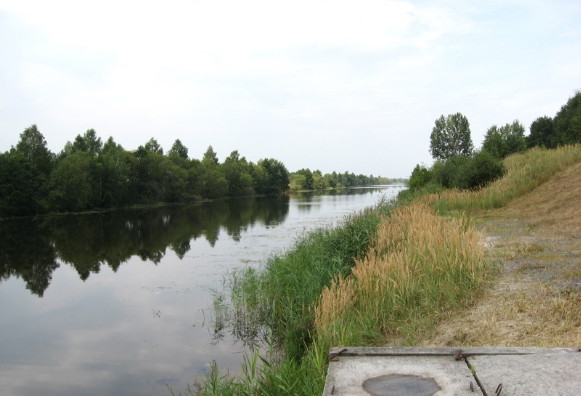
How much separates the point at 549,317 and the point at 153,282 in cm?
1340

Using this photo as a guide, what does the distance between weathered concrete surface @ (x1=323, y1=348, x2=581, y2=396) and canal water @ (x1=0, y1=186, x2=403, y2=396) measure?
520 cm

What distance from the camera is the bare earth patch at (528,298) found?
5.25 meters

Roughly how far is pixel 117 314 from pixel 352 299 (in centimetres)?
766

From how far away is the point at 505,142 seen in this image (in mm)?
48094

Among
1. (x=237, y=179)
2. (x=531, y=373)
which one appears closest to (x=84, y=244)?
(x=531, y=373)

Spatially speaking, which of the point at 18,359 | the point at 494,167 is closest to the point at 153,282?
the point at 18,359

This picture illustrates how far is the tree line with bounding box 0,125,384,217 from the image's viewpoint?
4619cm

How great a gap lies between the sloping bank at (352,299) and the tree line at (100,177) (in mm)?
42051

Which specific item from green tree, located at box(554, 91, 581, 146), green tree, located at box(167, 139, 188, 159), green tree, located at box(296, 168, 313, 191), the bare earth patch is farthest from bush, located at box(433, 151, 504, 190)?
green tree, located at box(296, 168, 313, 191)

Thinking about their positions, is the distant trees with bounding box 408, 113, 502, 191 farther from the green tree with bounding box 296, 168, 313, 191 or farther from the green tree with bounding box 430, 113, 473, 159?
the green tree with bounding box 296, 168, 313, 191

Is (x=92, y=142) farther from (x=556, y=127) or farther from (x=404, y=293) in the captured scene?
(x=404, y=293)

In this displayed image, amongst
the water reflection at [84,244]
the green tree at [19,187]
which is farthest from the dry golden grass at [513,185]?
the green tree at [19,187]

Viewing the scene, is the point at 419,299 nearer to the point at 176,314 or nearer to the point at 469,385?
the point at 469,385

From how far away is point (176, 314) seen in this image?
39.5ft
